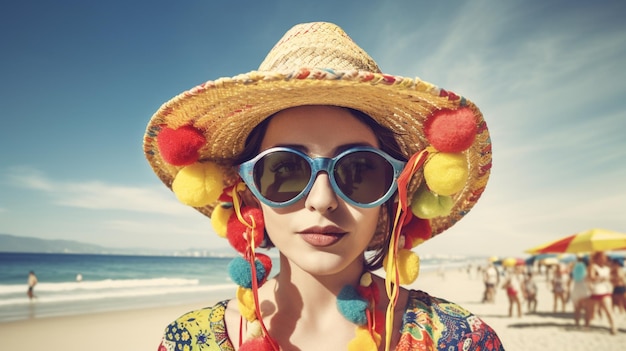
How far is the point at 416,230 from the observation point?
1.73 metres

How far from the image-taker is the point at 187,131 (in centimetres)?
154

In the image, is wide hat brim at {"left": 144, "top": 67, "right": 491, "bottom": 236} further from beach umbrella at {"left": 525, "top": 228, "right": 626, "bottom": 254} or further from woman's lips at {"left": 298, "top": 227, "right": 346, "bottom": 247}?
beach umbrella at {"left": 525, "top": 228, "right": 626, "bottom": 254}

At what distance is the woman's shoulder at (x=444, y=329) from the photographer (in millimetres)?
1431

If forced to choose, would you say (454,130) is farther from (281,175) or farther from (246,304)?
(246,304)

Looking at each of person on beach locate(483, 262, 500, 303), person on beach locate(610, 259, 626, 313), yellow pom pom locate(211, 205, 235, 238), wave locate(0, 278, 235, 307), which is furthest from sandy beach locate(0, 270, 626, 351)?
yellow pom pom locate(211, 205, 235, 238)

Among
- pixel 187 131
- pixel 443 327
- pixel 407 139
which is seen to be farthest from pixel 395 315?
pixel 187 131

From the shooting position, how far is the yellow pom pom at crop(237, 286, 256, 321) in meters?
1.47

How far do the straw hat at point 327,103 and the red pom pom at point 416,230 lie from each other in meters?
0.12

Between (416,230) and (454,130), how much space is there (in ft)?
1.84

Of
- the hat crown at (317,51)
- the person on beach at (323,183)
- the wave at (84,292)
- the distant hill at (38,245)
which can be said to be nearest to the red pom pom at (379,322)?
the person on beach at (323,183)

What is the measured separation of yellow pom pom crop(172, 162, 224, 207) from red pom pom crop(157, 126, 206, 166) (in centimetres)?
6

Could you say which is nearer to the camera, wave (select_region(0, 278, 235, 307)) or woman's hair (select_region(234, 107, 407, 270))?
woman's hair (select_region(234, 107, 407, 270))

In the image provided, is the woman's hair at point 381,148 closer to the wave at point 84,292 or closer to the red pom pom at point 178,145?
the red pom pom at point 178,145

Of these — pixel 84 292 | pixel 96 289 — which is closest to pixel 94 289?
pixel 96 289
